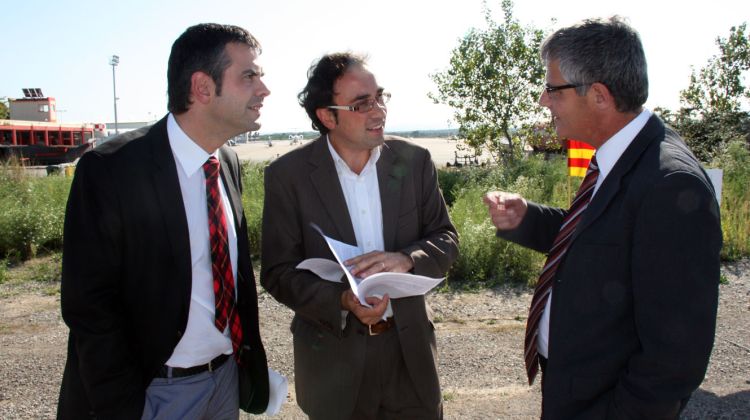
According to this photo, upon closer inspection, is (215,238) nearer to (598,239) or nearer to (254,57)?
(254,57)

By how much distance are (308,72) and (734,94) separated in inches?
891

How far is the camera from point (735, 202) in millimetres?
8742

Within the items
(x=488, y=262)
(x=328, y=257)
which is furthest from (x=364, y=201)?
(x=488, y=262)

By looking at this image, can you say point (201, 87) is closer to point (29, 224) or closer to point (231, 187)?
point (231, 187)

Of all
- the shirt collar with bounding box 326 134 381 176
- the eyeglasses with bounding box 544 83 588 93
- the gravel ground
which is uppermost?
the eyeglasses with bounding box 544 83 588 93

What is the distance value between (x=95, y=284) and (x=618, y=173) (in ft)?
6.14

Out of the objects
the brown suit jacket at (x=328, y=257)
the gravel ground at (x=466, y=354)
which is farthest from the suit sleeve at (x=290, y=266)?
the gravel ground at (x=466, y=354)

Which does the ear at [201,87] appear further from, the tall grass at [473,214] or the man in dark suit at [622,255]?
the tall grass at [473,214]

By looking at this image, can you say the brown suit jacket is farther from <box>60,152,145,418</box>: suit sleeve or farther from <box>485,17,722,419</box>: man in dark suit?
<box>60,152,145,418</box>: suit sleeve

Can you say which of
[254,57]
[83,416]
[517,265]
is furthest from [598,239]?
[517,265]

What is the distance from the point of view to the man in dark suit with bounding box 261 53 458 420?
262cm

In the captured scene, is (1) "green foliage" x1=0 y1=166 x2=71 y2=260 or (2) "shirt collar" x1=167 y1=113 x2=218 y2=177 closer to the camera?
(2) "shirt collar" x1=167 y1=113 x2=218 y2=177

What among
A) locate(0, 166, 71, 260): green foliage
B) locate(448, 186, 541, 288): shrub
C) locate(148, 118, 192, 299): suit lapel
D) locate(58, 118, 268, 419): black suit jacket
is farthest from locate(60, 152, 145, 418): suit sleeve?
locate(0, 166, 71, 260): green foliage

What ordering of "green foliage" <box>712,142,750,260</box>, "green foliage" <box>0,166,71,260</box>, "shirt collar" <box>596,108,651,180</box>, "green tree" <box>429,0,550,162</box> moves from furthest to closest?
"green tree" <box>429,0,550,162</box>, "green foliage" <box>0,166,71,260</box>, "green foliage" <box>712,142,750,260</box>, "shirt collar" <box>596,108,651,180</box>
